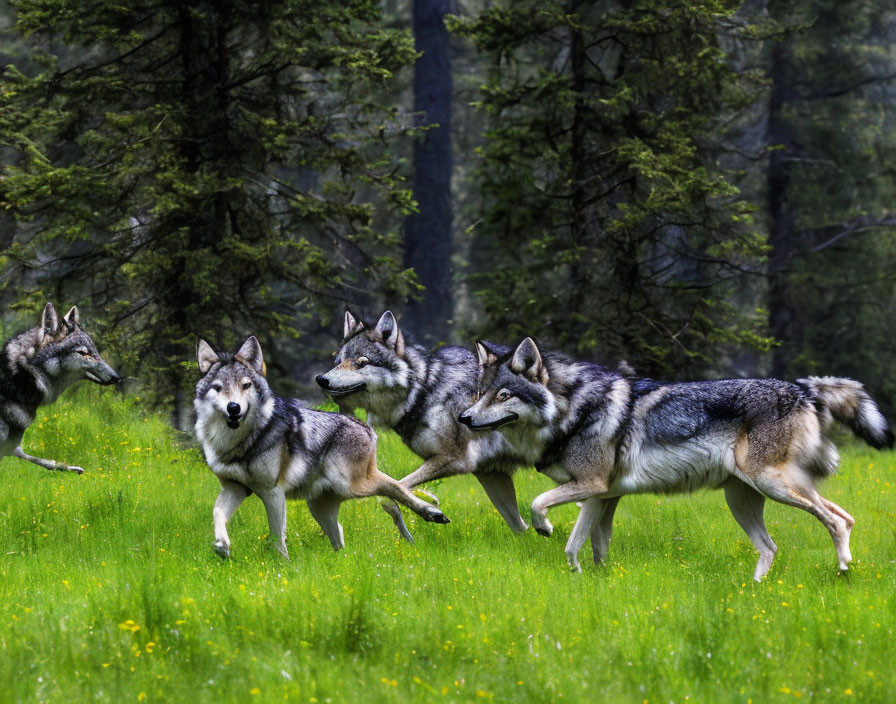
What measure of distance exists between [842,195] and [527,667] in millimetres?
21072

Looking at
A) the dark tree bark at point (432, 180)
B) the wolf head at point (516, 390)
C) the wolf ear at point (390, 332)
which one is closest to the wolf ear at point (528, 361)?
the wolf head at point (516, 390)

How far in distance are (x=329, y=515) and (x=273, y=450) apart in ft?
3.58

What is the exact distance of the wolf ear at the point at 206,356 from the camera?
29.2 feet

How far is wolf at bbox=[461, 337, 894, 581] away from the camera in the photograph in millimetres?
8742

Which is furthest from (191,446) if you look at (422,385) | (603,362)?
(603,362)

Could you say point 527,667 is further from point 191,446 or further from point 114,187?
point 114,187

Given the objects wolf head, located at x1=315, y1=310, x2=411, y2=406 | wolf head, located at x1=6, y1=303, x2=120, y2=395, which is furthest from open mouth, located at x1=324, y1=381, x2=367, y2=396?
wolf head, located at x1=6, y1=303, x2=120, y2=395

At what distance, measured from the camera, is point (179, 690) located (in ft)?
18.4

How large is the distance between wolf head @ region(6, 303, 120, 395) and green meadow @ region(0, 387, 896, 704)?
1363mm

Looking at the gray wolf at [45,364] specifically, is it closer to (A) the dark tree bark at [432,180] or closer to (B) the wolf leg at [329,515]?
(B) the wolf leg at [329,515]

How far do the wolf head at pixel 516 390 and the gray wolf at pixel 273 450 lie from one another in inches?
43.0

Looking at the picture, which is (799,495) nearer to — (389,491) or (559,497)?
(559,497)

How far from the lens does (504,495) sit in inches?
396

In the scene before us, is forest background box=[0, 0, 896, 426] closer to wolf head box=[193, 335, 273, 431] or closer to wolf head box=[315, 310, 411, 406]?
wolf head box=[315, 310, 411, 406]
